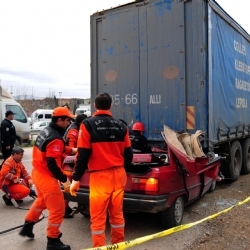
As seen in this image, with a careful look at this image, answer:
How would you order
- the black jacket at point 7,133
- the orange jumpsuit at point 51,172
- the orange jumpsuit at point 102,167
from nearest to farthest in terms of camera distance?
the orange jumpsuit at point 102,167
the orange jumpsuit at point 51,172
the black jacket at point 7,133

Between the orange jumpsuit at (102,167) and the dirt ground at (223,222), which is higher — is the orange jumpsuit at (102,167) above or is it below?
above

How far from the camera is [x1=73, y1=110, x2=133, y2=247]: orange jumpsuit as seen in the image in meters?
3.44

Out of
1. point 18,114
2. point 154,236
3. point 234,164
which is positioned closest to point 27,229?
point 154,236

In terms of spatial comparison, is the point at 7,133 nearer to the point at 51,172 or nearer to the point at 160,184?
the point at 51,172

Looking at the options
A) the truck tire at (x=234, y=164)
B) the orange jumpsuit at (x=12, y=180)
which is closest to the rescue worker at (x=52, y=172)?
the orange jumpsuit at (x=12, y=180)

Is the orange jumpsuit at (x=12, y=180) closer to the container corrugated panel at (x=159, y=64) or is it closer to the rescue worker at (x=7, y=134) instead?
the container corrugated panel at (x=159, y=64)

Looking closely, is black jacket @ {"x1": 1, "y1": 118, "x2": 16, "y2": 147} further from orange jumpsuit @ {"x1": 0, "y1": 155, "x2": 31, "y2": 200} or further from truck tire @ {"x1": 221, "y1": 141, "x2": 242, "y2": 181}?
truck tire @ {"x1": 221, "y1": 141, "x2": 242, "y2": 181}

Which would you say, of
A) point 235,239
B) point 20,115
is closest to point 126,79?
point 235,239

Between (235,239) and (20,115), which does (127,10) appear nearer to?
(235,239)

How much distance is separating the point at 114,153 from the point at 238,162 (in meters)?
5.04

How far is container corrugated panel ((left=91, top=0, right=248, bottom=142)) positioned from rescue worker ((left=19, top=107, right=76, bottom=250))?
97.8 inches

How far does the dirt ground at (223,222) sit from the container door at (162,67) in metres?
1.45

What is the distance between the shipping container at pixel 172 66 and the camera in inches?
222

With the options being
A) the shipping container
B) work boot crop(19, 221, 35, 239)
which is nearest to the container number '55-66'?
the shipping container
